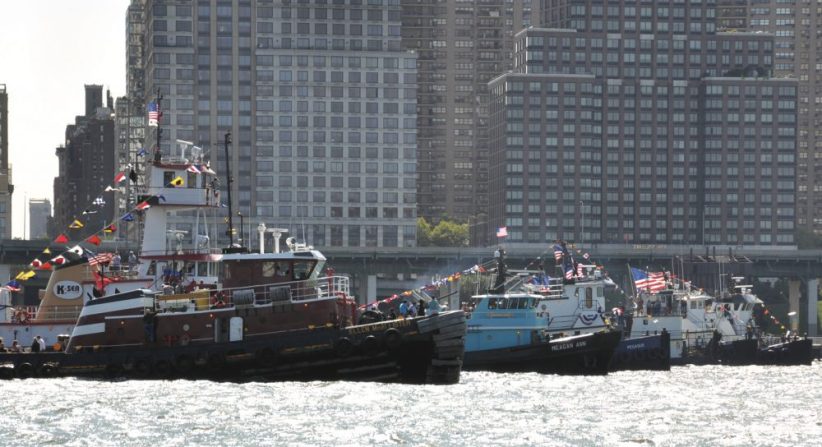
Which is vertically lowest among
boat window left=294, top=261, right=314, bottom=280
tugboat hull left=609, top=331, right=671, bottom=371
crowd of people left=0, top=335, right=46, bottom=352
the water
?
tugboat hull left=609, top=331, right=671, bottom=371

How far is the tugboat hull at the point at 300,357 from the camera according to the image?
79750mm

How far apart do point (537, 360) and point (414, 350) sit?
22.7 metres

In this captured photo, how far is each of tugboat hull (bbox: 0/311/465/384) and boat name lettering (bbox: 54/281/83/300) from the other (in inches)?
271

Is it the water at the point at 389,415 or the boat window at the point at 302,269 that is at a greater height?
the boat window at the point at 302,269

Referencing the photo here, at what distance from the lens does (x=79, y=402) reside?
243 feet

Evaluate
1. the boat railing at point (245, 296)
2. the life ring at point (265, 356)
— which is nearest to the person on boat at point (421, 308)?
the boat railing at point (245, 296)

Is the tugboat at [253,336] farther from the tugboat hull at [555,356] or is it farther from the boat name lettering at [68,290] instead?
the tugboat hull at [555,356]

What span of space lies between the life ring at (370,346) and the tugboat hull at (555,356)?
878 inches

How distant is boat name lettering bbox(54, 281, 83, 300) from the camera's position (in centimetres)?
8869

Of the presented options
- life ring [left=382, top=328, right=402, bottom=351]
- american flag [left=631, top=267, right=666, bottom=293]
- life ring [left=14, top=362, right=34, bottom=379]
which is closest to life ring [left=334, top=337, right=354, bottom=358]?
life ring [left=382, top=328, right=402, bottom=351]

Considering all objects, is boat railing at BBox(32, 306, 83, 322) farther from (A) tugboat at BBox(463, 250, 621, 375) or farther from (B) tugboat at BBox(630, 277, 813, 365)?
(B) tugboat at BBox(630, 277, 813, 365)

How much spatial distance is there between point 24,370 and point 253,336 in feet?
33.9

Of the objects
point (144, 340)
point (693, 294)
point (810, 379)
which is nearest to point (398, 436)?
point (144, 340)

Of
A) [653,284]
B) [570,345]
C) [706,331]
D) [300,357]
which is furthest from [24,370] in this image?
[706,331]
